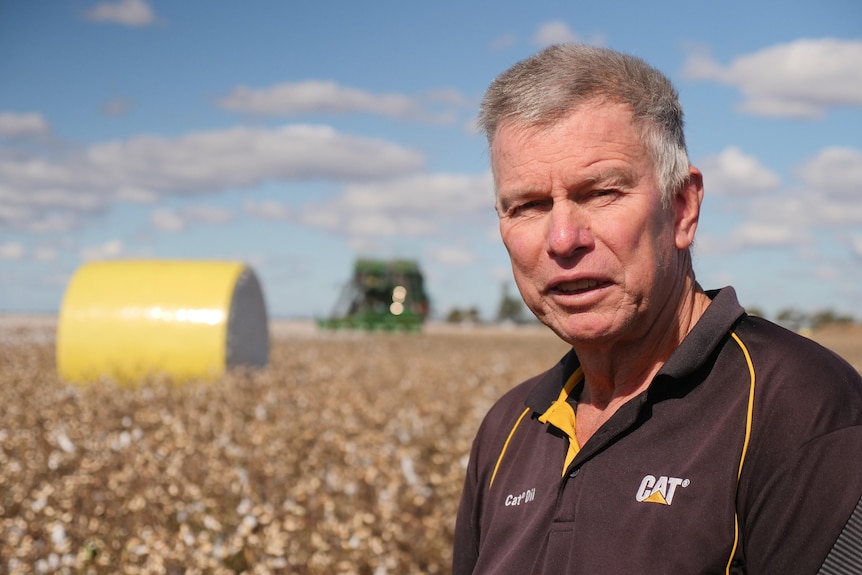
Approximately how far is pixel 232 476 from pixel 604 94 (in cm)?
480

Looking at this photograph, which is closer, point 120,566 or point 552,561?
point 552,561

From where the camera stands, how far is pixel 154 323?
1141 centimetres

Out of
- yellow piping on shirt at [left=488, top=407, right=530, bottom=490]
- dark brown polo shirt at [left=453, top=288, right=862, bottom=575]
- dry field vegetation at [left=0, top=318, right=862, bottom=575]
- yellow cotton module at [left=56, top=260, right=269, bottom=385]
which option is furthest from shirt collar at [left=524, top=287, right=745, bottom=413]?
yellow cotton module at [left=56, top=260, right=269, bottom=385]

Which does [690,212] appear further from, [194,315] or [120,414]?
[194,315]

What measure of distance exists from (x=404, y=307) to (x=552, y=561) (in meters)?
33.6

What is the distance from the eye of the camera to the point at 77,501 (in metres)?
5.98

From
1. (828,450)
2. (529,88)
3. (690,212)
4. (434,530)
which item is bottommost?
(434,530)

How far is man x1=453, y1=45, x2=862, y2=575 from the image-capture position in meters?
1.65

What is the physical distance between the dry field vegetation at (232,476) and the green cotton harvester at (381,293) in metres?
24.8

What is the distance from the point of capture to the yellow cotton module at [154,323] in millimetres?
11211

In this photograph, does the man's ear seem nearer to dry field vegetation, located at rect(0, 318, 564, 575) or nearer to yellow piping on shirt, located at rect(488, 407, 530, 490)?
yellow piping on shirt, located at rect(488, 407, 530, 490)

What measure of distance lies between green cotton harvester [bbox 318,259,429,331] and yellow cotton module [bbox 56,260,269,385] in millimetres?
22948

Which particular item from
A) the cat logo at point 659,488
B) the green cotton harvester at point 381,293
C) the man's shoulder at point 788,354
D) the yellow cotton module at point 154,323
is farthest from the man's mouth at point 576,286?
the green cotton harvester at point 381,293

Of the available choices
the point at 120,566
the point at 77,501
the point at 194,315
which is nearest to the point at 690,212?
the point at 120,566
